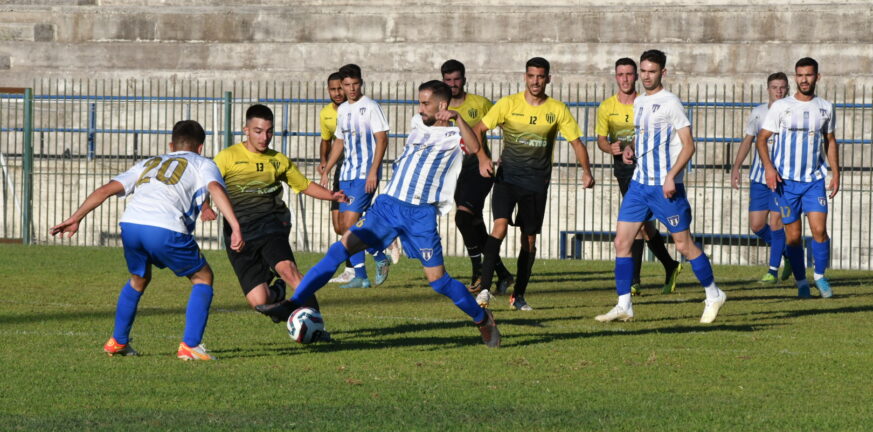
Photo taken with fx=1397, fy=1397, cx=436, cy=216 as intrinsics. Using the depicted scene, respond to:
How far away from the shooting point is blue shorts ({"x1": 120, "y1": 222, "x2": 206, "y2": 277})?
8438 mm

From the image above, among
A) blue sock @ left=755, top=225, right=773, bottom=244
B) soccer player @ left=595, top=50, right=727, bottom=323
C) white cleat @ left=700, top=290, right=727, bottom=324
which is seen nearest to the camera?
soccer player @ left=595, top=50, right=727, bottom=323

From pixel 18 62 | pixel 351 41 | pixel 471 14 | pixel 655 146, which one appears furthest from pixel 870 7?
pixel 18 62

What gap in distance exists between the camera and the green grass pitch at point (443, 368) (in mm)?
6703

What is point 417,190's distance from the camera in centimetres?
926

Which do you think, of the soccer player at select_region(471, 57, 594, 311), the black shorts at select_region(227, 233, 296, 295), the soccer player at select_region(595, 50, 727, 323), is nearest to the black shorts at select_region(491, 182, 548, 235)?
the soccer player at select_region(471, 57, 594, 311)

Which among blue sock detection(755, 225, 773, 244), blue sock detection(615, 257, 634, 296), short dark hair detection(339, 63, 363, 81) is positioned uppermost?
short dark hair detection(339, 63, 363, 81)

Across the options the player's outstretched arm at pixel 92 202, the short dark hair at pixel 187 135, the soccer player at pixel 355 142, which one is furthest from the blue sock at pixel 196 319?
the soccer player at pixel 355 142

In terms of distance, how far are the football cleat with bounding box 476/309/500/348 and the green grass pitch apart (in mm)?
81

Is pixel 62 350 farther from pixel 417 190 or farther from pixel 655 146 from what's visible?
pixel 655 146

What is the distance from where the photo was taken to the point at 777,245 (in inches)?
580

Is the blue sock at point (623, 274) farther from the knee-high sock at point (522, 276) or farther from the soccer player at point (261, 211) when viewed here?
the soccer player at point (261, 211)

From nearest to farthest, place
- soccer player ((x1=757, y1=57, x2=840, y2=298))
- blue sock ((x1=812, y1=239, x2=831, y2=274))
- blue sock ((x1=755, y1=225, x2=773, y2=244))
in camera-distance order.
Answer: soccer player ((x1=757, y1=57, x2=840, y2=298)) < blue sock ((x1=812, y1=239, x2=831, y2=274)) < blue sock ((x1=755, y1=225, x2=773, y2=244))

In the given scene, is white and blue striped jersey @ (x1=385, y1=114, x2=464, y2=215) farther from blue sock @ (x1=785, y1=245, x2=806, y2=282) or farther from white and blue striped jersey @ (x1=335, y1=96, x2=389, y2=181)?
blue sock @ (x1=785, y1=245, x2=806, y2=282)

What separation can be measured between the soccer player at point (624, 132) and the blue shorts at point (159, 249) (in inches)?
186
